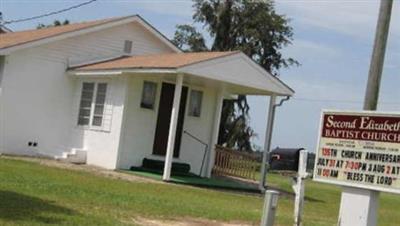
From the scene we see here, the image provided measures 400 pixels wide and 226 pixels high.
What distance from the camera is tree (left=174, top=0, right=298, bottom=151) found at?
45.1m

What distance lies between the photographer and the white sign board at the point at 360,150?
364 inches

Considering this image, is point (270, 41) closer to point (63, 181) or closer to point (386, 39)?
point (63, 181)

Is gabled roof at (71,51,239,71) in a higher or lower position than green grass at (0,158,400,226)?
higher

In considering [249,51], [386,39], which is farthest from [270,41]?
[386,39]

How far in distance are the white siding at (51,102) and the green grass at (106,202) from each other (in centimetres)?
314

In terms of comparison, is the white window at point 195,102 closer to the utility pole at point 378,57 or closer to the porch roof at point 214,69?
the porch roof at point 214,69

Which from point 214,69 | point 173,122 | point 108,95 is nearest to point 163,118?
point 108,95

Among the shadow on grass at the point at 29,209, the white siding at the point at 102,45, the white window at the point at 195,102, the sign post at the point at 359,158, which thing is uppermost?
the white siding at the point at 102,45

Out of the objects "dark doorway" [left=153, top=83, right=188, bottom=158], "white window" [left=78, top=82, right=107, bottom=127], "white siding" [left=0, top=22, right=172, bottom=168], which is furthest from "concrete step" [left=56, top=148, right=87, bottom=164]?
"dark doorway" [left=153, top=83, right=188, bottom=158]

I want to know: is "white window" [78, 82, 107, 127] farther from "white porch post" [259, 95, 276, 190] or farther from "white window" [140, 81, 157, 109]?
"white porch post" [259, 95, 276, 190]

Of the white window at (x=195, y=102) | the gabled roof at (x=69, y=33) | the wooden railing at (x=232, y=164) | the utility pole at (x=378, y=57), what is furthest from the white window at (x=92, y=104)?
the utility pole at (x=378, y=57)

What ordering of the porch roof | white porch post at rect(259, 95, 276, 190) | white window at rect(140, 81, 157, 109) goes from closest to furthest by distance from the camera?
the porch roof → white porch post at rect(259, 95, 276, 190) → white window at rect(140, 81, 157, 109)

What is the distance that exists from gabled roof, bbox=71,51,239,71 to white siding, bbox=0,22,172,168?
2.39 feet

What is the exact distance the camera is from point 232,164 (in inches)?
984
